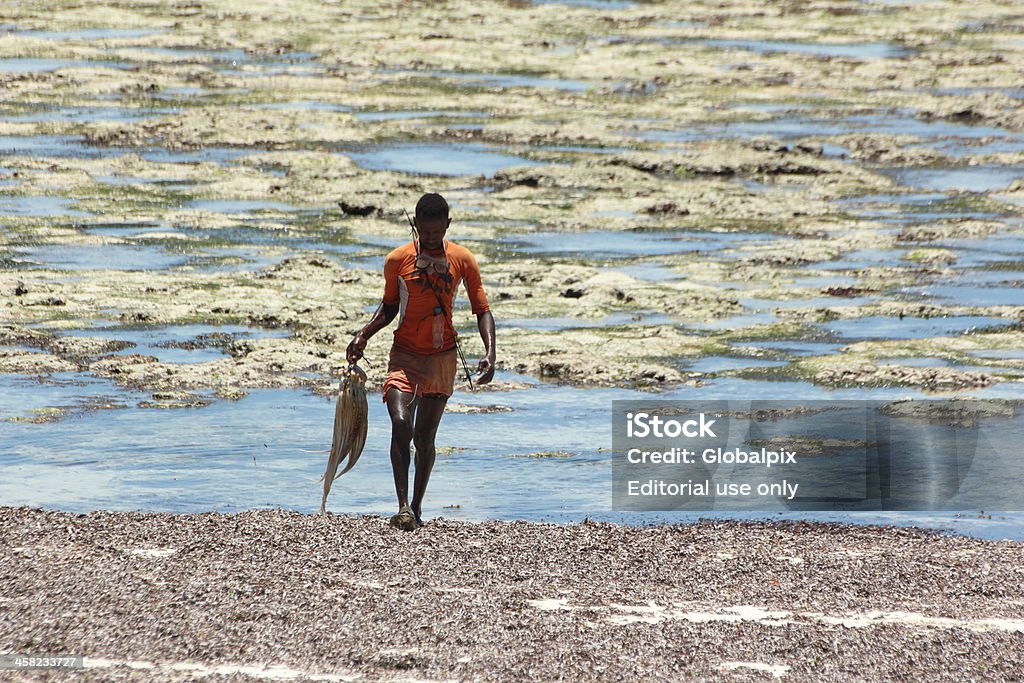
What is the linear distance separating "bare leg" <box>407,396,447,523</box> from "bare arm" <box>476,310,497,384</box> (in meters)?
0.25

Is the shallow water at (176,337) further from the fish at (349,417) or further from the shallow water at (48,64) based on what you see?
the shallow water at (48,64)

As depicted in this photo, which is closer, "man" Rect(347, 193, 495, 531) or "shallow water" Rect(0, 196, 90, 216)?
"man" Rect(347, 193, 495, 531)

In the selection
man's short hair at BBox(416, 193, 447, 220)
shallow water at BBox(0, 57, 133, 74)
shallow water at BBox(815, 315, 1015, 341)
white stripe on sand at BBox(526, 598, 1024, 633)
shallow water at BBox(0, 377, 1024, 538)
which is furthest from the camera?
shallow water at BBox(0, 57, 133, 74)

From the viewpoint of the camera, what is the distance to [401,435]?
26.7 feet

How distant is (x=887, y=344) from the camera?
13023 millimetres

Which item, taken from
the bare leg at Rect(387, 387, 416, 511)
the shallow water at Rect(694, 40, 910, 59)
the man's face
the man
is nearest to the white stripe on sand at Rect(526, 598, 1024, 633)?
the bare leg at Rect(387, 387, 416, 511)

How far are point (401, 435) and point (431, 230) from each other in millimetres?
1077

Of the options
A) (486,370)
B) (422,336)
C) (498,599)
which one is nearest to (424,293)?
(422,336)

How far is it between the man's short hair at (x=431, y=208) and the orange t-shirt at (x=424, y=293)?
19 cm

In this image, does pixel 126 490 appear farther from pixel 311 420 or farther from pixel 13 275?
pixel 13 275

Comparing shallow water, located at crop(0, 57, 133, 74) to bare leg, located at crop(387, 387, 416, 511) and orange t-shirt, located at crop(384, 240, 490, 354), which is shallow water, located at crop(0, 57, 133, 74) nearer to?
orange t-shirt, located at crop(384, 240, 490, 354)

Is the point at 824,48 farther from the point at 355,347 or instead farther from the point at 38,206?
the point at 355,347

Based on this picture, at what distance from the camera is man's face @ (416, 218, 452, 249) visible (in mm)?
7969

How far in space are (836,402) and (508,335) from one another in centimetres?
305
